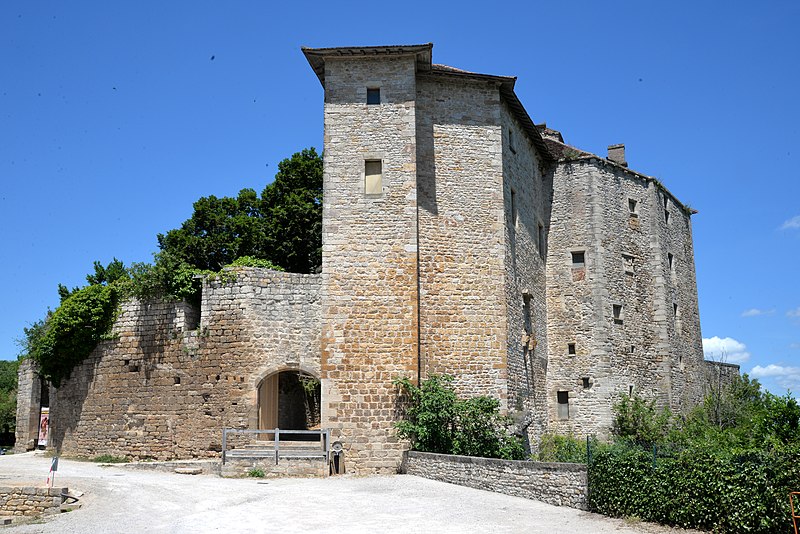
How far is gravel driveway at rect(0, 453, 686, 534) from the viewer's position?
1166 cm

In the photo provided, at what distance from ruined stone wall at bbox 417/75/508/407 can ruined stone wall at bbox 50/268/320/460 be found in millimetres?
3217

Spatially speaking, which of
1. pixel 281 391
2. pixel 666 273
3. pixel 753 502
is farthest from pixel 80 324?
pixel 666 273

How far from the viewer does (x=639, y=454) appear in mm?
12961

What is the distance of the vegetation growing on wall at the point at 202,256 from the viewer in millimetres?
20828

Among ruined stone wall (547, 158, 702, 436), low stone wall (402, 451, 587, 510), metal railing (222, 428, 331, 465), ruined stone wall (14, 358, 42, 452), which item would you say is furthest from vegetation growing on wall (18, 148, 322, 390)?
ruined stone wall (547, 158, 702, 436)

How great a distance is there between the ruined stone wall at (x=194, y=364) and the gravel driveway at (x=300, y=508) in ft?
8.66

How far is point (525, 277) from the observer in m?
22.3

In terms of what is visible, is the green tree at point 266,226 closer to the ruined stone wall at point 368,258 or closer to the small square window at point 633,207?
the ruined stone wall at point 368,258

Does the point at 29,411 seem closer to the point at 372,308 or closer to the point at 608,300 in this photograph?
the point at 372,308

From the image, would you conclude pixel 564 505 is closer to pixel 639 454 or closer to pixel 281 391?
pixel 639 454

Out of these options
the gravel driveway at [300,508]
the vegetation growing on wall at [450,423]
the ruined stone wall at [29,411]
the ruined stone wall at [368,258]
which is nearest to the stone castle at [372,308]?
the ruined stone wall at [368,258]

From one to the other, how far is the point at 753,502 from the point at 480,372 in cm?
867

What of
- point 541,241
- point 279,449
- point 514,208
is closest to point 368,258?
point 279,449

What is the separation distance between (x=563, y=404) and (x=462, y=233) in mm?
7859
